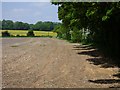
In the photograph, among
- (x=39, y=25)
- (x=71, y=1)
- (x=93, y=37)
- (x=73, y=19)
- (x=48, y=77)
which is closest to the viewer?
(x=48, y=77)

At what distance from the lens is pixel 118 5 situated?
48.6ft

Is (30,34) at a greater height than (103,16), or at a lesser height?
lesser

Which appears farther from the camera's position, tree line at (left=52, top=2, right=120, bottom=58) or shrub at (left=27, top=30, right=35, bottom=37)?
shrub at (left=27, top=30, right=35, bottom=37)

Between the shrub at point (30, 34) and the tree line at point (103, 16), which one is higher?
the tree line at point (103, 16)

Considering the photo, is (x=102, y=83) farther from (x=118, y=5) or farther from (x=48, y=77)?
(x=118, y=5)

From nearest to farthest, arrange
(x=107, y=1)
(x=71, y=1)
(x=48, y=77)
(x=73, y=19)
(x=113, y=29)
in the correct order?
1. (x=48, y=77)
2. (x=107, y=1)
3. (x=71, y=1)
4. (x=113, y=29)
5. (x=73, y=19)

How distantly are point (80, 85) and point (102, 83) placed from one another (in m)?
1.04

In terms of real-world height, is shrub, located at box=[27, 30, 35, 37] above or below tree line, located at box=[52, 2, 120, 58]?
below

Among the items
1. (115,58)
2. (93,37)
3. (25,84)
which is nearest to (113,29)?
(115,58)

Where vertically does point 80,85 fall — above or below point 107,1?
below

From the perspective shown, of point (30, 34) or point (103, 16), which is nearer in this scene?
point (103, 16)

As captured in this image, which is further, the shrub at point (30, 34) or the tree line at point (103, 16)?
the shrub at point (30, 34)

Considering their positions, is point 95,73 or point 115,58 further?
point 115,58

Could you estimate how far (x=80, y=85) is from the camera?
40.3 ft
